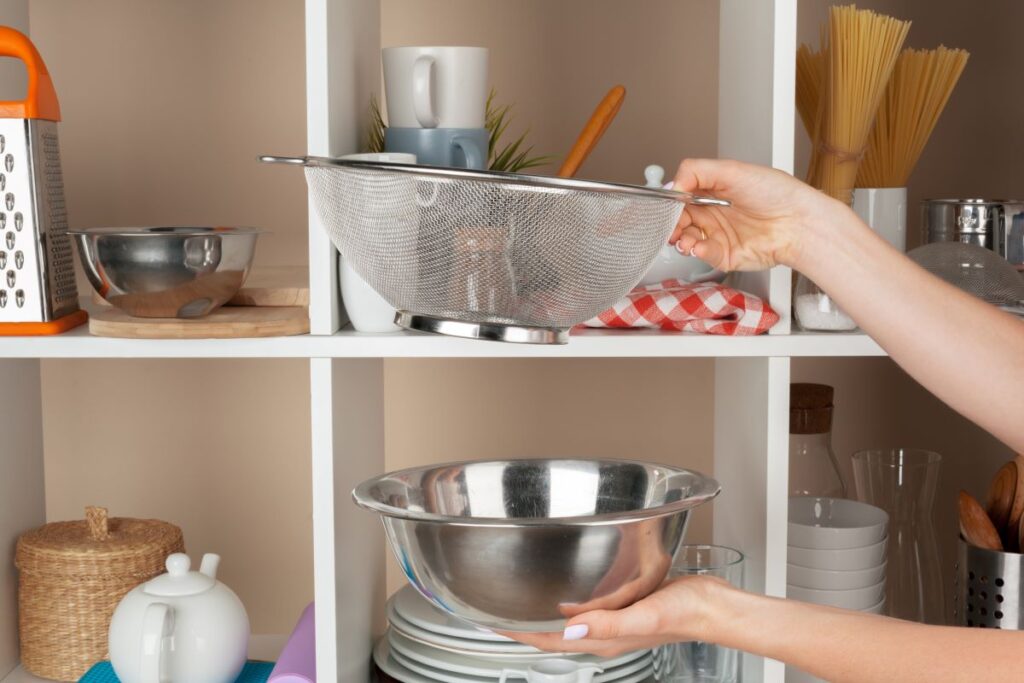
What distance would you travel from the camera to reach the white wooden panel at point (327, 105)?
3.45ft

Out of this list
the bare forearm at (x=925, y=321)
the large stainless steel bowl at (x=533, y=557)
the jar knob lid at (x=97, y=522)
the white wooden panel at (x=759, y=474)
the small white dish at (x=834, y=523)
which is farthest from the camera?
the jar knob lid at (x=97, y=522)

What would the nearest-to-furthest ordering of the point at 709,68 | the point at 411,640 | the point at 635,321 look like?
1. the point at 635,321
2. the point at 411,640
3. the point at 709,68

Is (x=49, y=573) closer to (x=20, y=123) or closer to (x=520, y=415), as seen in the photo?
(x=20, y=123)

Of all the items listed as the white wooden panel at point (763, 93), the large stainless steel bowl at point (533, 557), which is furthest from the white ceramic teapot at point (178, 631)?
the white wooden panel at point (763, 93)

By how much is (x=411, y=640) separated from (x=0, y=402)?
54 centimetres

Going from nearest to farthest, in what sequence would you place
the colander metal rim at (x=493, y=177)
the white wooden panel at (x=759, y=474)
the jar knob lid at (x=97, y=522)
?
the colander metal rim at (x=493, y=177), the white wooden panel at (x=759, y=474), the jar knob lid at (x=97, y=522)

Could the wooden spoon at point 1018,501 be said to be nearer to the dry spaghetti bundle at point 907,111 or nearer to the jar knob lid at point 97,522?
the dry spaghetti bundle at point 907,111

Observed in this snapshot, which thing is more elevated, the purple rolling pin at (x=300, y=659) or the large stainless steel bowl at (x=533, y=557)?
the large stainless steel bowl at (x=533, y=557)

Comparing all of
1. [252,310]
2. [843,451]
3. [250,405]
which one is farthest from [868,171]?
[250,405]

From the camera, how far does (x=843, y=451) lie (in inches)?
61.9

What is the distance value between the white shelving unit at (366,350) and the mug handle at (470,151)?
11 cm

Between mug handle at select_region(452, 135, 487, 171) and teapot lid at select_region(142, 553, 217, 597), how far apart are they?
20.0 inches

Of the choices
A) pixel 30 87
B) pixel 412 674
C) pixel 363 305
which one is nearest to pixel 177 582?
pixel 412 674

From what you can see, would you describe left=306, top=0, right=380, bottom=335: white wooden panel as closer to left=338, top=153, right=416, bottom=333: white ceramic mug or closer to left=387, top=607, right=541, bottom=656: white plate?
left=338, top=153, right=416, bottom=333: white ceramic mug
